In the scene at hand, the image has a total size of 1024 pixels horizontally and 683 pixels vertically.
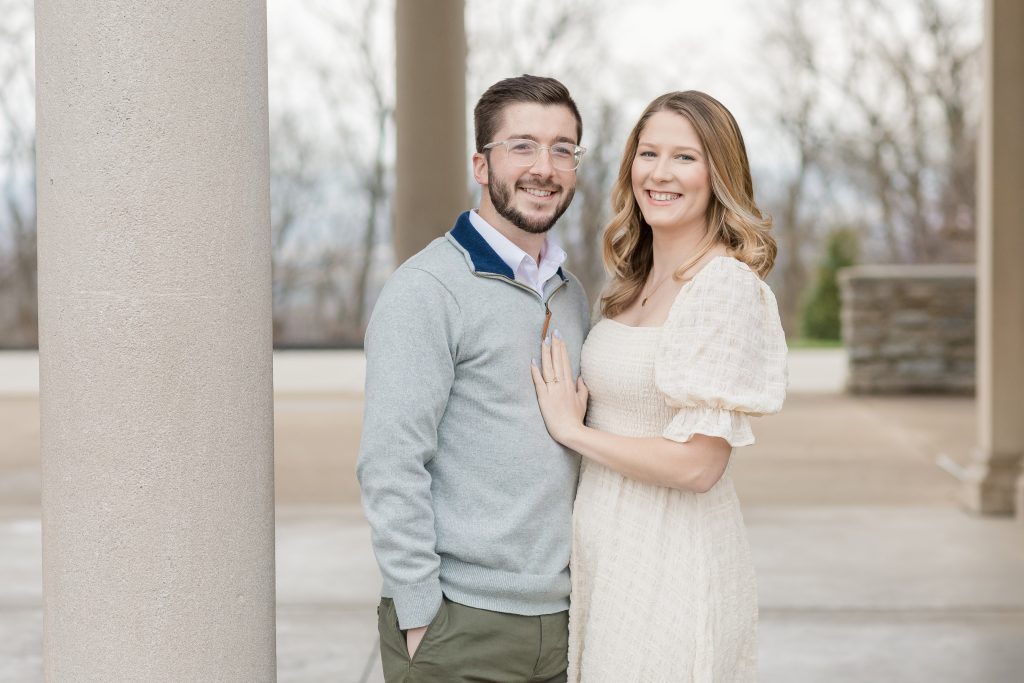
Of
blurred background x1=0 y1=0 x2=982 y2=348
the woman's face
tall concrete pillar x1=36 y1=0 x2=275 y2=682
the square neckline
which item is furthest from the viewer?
blurred background x1=0 y1=0 x2=982 y2=348

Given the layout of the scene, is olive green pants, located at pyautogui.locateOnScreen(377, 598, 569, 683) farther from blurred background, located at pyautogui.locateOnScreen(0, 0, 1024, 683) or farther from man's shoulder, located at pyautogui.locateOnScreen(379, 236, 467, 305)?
blurred background, located at pyautogui.locateOnScreen(0, 0, 1024, 683)

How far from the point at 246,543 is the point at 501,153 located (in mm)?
913

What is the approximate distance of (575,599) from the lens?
2500 millimetres

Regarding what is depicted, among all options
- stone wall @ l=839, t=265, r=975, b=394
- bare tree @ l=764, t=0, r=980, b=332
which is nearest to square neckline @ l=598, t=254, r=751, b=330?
stone wall @ l=839, t=265, r=975, b=394

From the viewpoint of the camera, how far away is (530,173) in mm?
2406

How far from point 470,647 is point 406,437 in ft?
1.44

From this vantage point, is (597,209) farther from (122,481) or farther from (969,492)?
(122,481)

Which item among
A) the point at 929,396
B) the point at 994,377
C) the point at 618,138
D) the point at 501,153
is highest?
the point at 618,138

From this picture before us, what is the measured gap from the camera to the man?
2.27m

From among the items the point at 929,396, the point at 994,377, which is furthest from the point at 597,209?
the point at 994,377

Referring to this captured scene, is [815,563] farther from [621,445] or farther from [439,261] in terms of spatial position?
[439,261]

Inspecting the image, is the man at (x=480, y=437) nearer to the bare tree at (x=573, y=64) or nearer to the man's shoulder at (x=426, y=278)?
the man's shoulder at (x=426, y=278)

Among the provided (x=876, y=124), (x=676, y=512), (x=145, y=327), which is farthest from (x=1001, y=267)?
(x=876, y=124)

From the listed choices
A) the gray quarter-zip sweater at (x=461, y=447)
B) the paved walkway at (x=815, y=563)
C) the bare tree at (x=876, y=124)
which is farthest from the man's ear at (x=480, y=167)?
the bare tree at (x=876, y=124)
